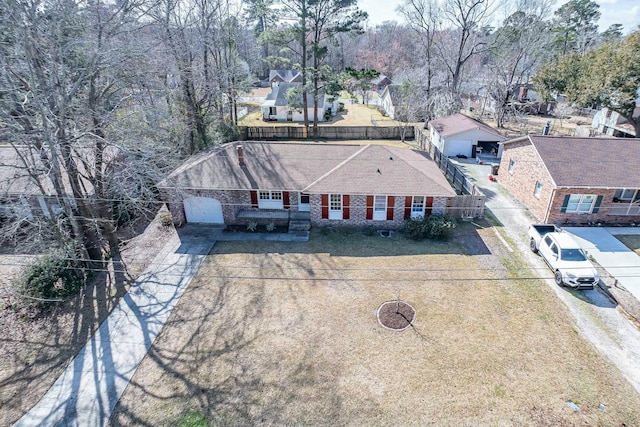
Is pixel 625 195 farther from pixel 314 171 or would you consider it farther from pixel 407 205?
pixel 314 171

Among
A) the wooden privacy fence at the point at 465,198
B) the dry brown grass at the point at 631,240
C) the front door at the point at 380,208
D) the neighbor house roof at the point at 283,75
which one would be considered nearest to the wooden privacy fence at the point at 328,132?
the wooden privacy fence at the point at 465,198

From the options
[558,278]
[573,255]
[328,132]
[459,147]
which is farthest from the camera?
[328,132]

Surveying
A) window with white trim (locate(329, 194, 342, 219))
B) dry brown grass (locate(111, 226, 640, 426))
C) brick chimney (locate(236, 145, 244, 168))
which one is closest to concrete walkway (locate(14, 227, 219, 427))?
dry brown grass (locate(111, 226, 640, 426))

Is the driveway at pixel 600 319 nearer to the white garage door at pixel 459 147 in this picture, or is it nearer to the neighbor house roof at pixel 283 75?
the white garage door at pixel 459 147

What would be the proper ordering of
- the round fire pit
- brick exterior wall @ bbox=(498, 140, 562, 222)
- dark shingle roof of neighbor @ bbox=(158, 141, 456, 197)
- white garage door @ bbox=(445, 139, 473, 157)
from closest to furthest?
the round fire pit < dark shingle roof of neighbor @ bbox=(158, 141, 456, 197) < brick exterior wall @ bbox=(498, 140, 562, 222) < white garage door @ bbox=(445, 139, 473, 157)

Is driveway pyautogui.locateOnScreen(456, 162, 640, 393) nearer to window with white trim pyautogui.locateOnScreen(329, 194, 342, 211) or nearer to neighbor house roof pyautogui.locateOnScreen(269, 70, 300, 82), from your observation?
window with white trim pyautogui.locateOnScreen(329, 194, 342, 211)

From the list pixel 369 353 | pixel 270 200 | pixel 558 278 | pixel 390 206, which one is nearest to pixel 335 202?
pixel 390 206
